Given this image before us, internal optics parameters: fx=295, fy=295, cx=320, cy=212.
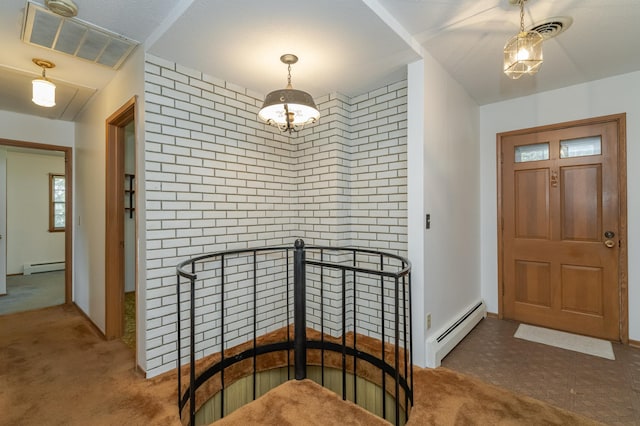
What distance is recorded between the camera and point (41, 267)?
6023 mm

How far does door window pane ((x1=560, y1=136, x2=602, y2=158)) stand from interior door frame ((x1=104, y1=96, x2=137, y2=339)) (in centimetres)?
436

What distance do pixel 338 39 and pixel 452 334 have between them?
2.53m

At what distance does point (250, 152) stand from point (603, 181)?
337 centimetres

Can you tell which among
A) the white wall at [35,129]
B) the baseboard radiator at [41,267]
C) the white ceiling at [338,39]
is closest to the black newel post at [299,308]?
the white ceiling at [338,39]

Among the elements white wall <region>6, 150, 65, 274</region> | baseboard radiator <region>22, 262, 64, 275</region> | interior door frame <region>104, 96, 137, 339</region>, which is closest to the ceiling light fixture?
interior door frame <region>104, 96, 137, 339</region>

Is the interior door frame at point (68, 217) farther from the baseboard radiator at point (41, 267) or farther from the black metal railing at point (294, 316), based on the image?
the baseboard radiator at point (41, 267)

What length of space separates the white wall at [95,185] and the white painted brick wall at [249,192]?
174 millimetres

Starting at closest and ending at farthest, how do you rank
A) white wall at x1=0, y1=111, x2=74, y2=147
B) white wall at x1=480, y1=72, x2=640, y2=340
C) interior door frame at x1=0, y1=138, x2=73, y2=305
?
white wall at x1=480, y1=72, x2=640, y2=340 < white wall at x1=0, y1=111, x2=74, y2=147 < interior door frame at x1=0, y1=138, x2=73, y2=305

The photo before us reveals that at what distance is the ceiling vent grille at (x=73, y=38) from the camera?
187 centimetres

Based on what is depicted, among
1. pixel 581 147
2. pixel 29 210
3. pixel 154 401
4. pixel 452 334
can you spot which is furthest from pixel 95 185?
pixel 581 147

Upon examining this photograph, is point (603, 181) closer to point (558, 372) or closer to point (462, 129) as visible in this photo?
point (462, 129)

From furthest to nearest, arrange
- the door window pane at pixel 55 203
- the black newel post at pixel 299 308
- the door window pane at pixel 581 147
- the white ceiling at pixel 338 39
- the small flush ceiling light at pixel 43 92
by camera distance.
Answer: the door window pane at pixel 55 203 < the door window pane at pixel 581 147 < the small flush ceiling light at pixel 43 92 < the black newel post at pixel 299 308 < the white ceiling at pixel 338 39

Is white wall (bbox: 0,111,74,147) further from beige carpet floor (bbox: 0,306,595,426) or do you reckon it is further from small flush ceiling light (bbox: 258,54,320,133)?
small flush ceiling light (bbox: 258,54,320,133)

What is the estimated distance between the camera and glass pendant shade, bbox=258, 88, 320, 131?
1.86 m
